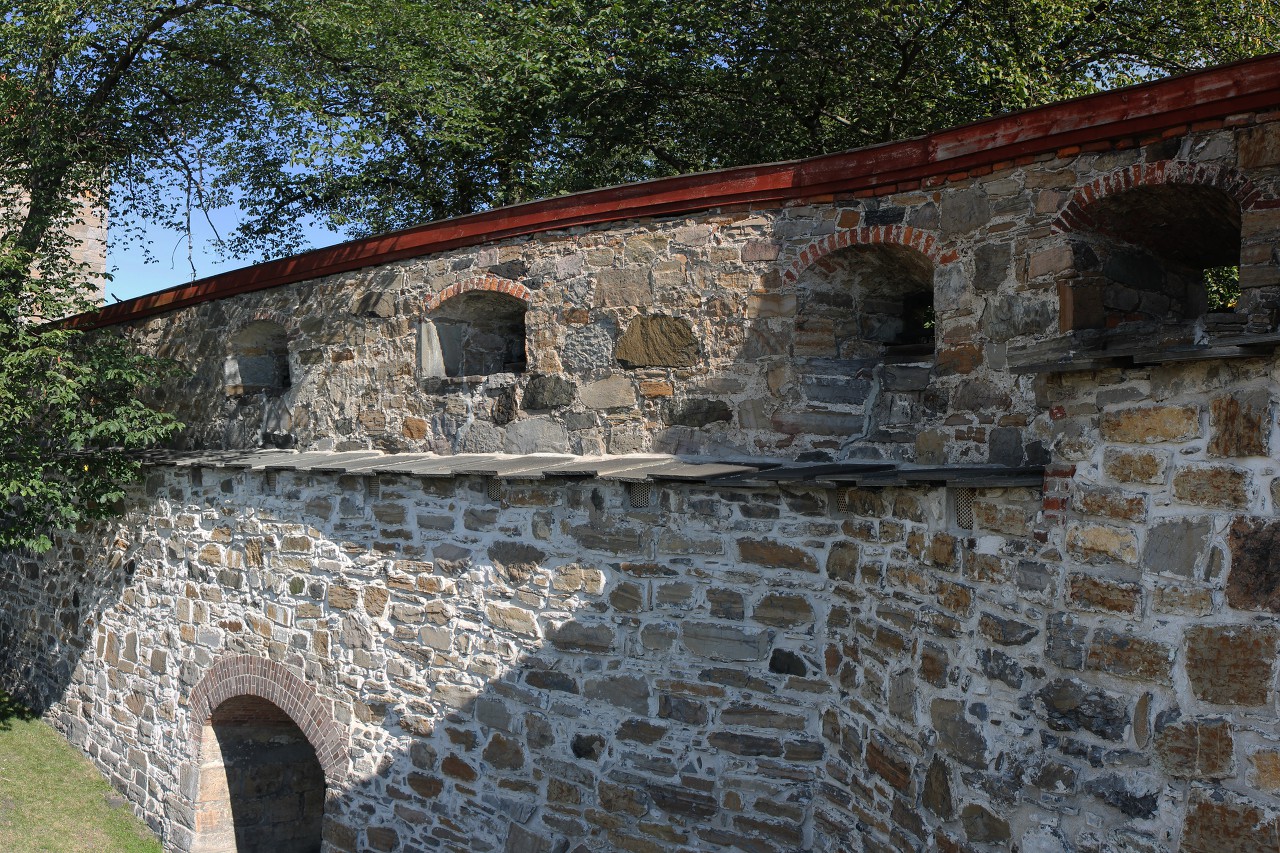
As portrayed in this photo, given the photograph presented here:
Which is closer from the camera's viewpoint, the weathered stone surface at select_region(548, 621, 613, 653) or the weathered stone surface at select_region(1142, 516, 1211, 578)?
the weathered stone surface at select_region(1142, 516, 1211, 578)

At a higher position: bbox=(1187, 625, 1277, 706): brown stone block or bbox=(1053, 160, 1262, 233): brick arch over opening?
bbox=(1053, 160, 1262, 233): brick arch over opening

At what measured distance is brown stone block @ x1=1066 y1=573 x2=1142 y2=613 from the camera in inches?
131

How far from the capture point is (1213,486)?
3139 millimetres

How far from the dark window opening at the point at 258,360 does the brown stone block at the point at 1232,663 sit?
6.76m

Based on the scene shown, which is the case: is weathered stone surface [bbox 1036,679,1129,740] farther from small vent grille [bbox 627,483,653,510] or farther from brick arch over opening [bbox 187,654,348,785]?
brick arch over opening [bbox 187,654,348,785]

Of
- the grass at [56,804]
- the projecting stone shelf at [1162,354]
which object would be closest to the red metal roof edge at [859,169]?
the projecting stone shelf at [1162,354]

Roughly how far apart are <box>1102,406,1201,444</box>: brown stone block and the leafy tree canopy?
737 cm

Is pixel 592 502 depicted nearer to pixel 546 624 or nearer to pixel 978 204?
pixel 546 624

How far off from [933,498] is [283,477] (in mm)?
4590

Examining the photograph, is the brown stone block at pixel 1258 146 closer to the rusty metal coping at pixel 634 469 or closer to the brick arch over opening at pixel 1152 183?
the brick arch over opening at pixel 1152 183

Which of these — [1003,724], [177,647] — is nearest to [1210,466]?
[1003,724]

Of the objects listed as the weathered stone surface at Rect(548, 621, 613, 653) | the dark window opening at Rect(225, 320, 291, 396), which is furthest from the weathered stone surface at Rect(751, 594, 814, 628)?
the dark window opening at Rect(225, 320, 291, 396)

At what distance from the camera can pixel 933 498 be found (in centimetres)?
427

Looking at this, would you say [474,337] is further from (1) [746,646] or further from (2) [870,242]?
(1) [746,646]
